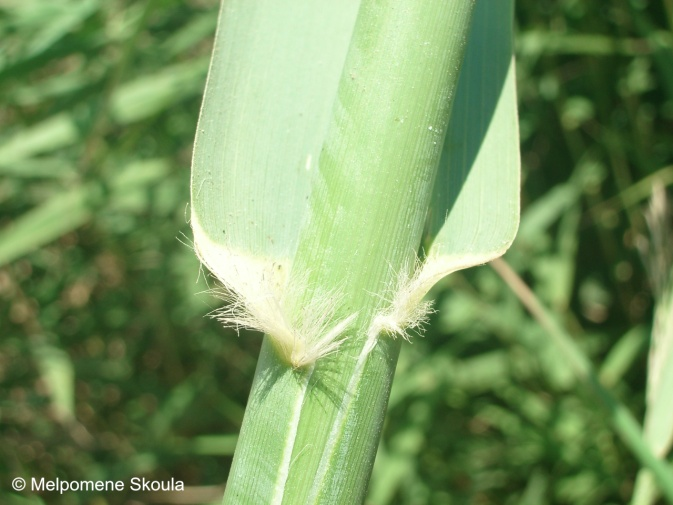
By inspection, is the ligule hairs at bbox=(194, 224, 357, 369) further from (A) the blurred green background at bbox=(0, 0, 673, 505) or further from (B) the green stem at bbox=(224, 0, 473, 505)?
(A) the blurred green background at bbox=(0, 0, 673, 505)

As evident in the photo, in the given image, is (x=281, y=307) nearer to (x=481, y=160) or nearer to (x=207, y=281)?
(x=481, y=160)

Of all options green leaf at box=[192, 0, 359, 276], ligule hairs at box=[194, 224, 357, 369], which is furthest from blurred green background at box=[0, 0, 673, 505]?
ligule hairs at box=[194, 224, 357, 369]

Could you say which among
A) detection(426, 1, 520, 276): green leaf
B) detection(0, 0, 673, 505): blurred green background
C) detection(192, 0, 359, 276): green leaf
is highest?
detection(192, 0, 359, 276): green leaf

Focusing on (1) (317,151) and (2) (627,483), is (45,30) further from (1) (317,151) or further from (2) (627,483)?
(2) (627,483)

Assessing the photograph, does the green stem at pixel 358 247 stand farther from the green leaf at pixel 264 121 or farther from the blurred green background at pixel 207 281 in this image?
the blurred green background at pixel 207 281

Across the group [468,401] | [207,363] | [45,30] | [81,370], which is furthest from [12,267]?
[468,401]

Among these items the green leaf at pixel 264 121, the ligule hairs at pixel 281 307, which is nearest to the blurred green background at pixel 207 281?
the green leaf at pixel 264 121

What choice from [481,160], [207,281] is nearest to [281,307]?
[481,160]
